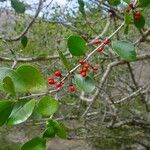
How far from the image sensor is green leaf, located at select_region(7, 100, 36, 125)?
693 mm

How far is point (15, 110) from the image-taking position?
70 cm

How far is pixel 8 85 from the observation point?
673 mm

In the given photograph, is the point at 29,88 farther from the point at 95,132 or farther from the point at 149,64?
the point at 149,64

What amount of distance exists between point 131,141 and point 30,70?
417 centimetres

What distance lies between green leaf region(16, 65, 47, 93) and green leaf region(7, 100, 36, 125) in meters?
0.04

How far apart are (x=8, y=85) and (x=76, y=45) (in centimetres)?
22

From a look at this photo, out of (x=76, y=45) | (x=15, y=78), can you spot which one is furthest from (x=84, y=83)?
(x=15, y=78)

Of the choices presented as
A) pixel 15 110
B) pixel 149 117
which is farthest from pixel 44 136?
pixel 149 117

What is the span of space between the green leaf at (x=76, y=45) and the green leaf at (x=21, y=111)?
0.19m

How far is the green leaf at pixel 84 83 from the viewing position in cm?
85

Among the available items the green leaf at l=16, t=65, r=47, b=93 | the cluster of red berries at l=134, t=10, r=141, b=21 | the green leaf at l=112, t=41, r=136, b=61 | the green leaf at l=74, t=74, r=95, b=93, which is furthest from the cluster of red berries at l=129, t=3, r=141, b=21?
the green leaf at l=16, t=65, r=47, b=93

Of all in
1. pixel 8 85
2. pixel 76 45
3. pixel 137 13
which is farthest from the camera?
pixel 137 13

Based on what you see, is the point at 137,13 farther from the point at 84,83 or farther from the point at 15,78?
the point at 15,78

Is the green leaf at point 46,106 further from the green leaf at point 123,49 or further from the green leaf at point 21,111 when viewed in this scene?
the green leaf at point 123,49
